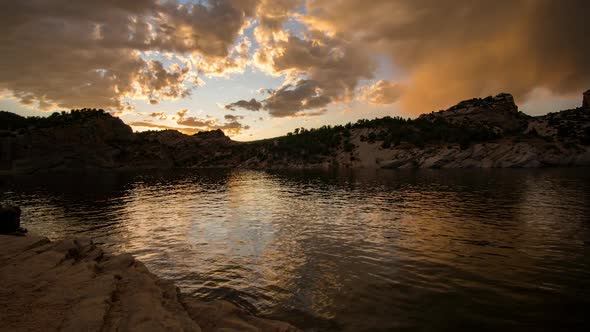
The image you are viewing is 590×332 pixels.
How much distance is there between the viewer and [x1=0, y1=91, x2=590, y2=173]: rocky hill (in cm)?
10325

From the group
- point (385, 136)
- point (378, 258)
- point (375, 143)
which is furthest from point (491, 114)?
point (378, 258)

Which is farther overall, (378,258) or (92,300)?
(378,258)

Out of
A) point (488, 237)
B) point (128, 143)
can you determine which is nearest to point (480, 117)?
point (488, 237)

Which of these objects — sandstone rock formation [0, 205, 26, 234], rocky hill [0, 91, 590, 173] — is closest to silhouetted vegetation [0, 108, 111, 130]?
rocky hill [0, 91, 590, 173]

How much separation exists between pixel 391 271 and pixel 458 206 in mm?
20147

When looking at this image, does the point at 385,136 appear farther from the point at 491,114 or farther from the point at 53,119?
the point at 53,119

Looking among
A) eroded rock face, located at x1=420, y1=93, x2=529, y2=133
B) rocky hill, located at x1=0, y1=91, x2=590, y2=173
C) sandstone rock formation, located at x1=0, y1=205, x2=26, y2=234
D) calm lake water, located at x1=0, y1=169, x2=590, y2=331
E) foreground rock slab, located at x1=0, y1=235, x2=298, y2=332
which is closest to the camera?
foreground rock slab, located at x1=0, y1=235, x2=298, y2=332

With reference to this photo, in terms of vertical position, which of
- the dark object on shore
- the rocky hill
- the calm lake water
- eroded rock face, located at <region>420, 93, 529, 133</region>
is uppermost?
eroded rock face, located at <region>420, 93, 529, 133</region>

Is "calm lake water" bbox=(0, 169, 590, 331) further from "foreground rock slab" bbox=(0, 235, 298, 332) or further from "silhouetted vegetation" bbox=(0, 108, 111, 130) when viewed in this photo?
"silhouetted vegetation" bbox=(0, 108, 111, 130)

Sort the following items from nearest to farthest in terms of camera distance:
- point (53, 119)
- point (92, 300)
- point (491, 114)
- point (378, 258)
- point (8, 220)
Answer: point (92, 300) → point (378, 258) → point (8, 220) → point (491, 114) → point (53, 119)

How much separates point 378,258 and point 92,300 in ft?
39.9

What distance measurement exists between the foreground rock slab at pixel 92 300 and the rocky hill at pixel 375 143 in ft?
356

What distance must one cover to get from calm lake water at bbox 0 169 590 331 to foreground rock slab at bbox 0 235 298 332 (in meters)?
2.29

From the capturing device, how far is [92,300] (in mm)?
7402
